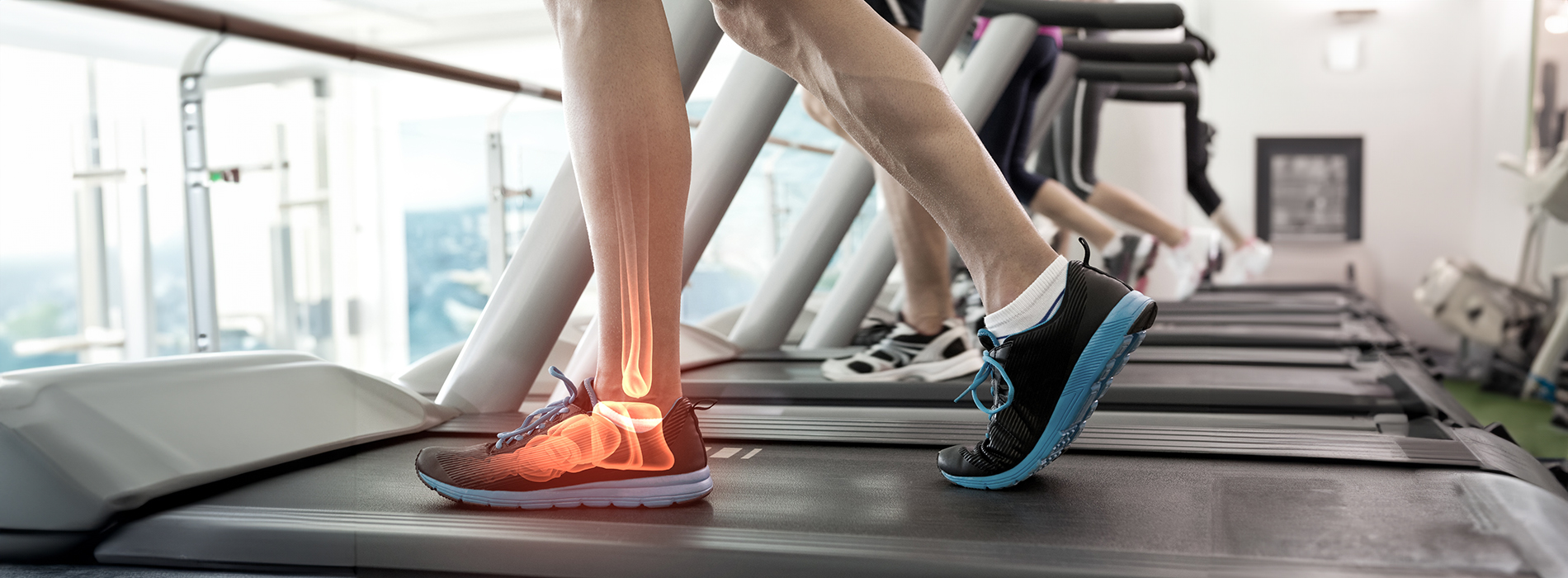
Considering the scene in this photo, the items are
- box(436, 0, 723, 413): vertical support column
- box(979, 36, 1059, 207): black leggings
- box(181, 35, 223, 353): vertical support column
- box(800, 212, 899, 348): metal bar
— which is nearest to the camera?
box(436, 0, 723, 413): vertical support column

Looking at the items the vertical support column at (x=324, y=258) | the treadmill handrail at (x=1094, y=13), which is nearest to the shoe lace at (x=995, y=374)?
the treadmill handrail at (x=1094, y=13)

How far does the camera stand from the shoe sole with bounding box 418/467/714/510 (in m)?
0.84

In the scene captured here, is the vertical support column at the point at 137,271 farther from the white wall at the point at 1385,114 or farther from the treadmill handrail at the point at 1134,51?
the white wall at the point at 1385,114

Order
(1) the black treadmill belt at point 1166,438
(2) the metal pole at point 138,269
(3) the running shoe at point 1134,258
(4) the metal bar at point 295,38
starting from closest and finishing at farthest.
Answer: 1. (1) the black treadmill belt at point 1166,438
2. (4) the metal bar at point 295,38
3. (2) the metal pole at point 138,269
4. (3) the running shoe at point 1134,258

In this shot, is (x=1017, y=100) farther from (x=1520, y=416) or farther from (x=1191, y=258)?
(x=1520, y=416)

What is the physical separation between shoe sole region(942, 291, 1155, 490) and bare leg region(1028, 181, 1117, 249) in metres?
1.99

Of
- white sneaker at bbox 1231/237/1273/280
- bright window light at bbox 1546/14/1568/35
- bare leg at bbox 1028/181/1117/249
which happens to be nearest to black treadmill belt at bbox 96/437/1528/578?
bare leg at bbox 1028/181/1117/249

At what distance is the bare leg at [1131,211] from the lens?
11.9 ft

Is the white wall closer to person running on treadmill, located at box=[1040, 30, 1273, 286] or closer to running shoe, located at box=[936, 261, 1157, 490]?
person running on treadmill, located at box=[1040, 30, 1273, 286]

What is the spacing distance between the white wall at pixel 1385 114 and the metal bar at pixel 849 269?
156 inches

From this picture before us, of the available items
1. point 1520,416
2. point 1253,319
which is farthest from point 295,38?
point 1520,416

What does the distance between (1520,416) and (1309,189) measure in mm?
3074

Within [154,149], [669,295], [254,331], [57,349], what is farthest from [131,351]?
[669,295]

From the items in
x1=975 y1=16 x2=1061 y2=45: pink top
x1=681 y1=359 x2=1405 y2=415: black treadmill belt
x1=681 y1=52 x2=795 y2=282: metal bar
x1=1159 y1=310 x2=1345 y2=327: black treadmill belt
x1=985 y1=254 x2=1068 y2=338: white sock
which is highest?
x1=975 y1=16 x2=1061 y2=45: pink top
